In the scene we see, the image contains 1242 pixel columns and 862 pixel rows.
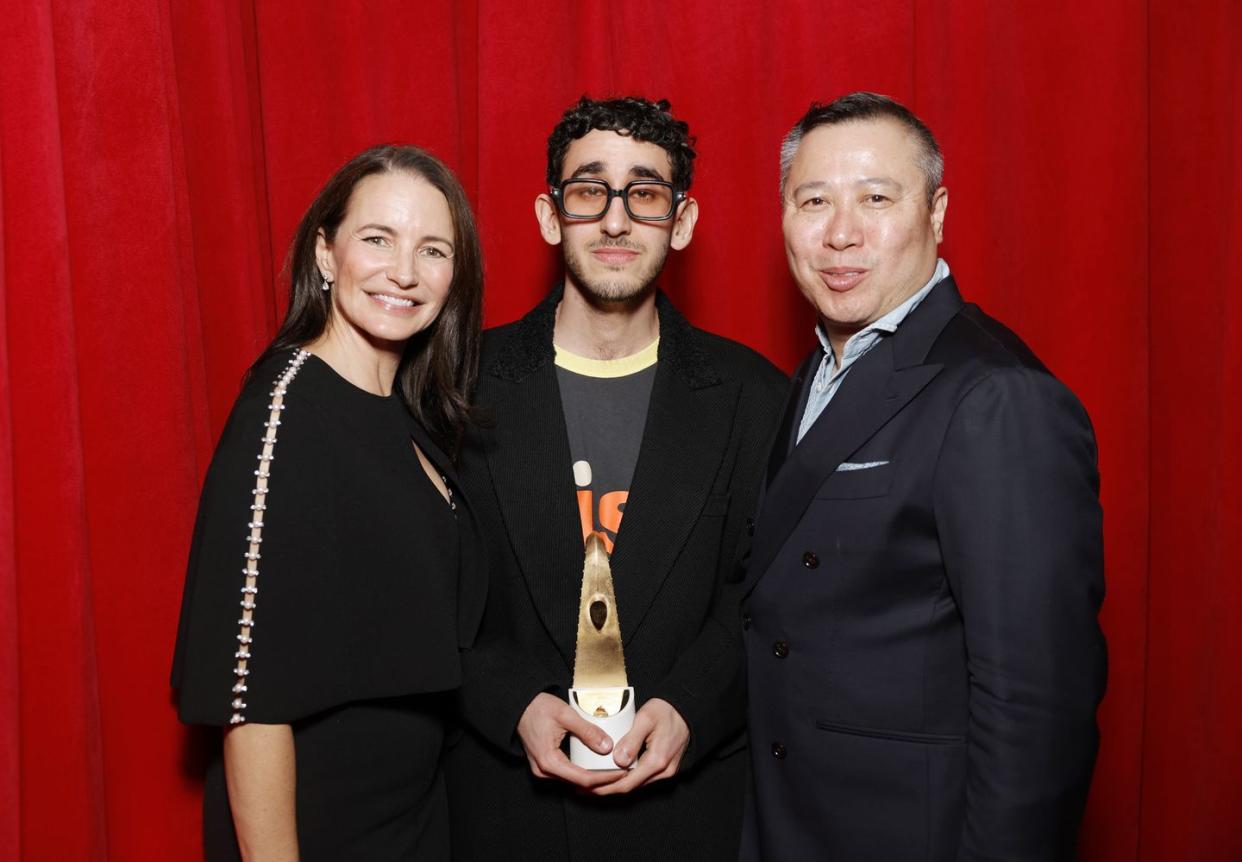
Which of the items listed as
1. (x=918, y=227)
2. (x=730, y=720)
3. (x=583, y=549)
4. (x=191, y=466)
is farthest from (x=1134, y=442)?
(x=191, y=466)

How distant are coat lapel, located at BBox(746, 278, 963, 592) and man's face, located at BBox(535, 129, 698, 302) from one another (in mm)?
564

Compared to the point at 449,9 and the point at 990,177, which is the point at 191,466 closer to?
the point at 449,9

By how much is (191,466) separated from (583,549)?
2.71 ft

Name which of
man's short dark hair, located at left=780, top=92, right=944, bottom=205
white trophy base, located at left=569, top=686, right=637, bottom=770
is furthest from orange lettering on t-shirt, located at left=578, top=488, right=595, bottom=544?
man's short dark hair, located at left=780, top=92, right=944, bottom=205

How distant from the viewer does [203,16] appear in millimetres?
2012

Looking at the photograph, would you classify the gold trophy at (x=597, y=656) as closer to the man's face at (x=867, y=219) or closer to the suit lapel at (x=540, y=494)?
the suit lapel at (x=540, y=494)

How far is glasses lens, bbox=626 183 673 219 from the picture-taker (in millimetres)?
1972

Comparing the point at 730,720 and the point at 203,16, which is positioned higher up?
the point at 203,16

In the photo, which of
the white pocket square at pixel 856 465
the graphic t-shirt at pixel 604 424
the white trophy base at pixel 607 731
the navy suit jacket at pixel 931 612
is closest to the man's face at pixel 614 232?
the graphic t-shirt at pixel 604 424

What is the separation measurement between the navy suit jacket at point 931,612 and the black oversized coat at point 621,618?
0.15 meters

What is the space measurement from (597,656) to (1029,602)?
2.45 feet

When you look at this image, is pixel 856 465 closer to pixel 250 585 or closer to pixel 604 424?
pixel 604 424

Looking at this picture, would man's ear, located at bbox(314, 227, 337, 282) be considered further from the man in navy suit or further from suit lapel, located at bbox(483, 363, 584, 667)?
the man in navy suit

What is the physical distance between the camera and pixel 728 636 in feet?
6.03
